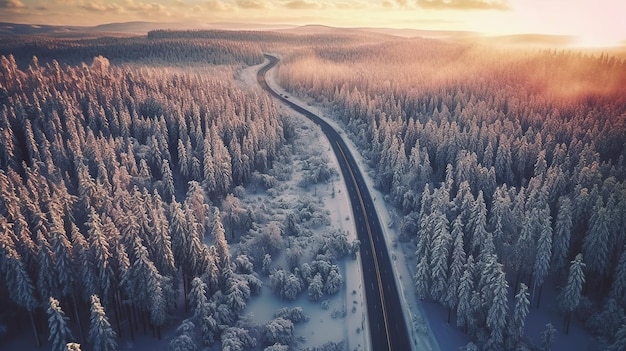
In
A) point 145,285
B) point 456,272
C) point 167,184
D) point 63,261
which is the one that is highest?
point 63,261

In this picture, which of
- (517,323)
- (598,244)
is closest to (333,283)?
(517,323)

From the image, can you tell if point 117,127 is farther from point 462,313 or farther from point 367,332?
point 462,313

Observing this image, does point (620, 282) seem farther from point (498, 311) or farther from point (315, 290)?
point (315, 290)

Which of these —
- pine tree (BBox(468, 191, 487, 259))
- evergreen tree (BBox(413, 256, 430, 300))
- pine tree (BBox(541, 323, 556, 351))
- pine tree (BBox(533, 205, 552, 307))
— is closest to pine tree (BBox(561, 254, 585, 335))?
pine tree (BBox(533, 205, 552, 307))

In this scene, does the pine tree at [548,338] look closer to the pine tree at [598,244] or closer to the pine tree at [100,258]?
the pine tree at [598,244]

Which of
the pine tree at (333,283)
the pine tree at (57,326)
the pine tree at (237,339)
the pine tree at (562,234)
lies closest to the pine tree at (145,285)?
the pine tree at (57,326)

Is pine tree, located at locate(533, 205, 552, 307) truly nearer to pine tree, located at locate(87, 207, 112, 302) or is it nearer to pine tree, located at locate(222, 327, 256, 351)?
pine tree, located at locate(222, 327, 256, 351)

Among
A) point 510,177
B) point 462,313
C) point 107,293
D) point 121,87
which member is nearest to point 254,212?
point 107,293
